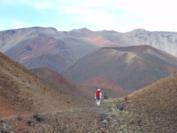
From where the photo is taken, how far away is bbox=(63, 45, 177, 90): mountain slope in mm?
136000

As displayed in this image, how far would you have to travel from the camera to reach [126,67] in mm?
144125

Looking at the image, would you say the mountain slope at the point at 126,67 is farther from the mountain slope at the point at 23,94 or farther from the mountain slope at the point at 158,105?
the mountain slope at the point at 158,105

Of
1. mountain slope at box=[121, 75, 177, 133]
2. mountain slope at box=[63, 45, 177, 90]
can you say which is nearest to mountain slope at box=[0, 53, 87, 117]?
mountain slope at box=[121, 75, 177, 133]

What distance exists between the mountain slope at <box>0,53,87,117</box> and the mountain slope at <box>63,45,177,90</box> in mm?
78093

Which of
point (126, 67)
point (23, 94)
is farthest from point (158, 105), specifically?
point (126, 67)

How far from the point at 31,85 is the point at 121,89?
76.2 meters

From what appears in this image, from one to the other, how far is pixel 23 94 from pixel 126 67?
10194cm

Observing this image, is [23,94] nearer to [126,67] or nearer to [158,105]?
[158,105]

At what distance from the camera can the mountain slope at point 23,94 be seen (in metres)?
40.3

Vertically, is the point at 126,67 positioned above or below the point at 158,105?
above

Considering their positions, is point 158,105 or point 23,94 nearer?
point 158,105

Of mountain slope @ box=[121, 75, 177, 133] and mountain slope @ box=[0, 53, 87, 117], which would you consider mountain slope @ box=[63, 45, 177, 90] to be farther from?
mountain slope @ box=[121, 75, 177, 133]

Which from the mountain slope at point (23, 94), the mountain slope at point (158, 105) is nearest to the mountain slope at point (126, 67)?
the mountain slope at point (23, 94)

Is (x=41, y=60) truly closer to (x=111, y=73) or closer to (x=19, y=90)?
(x=111, y=73)
